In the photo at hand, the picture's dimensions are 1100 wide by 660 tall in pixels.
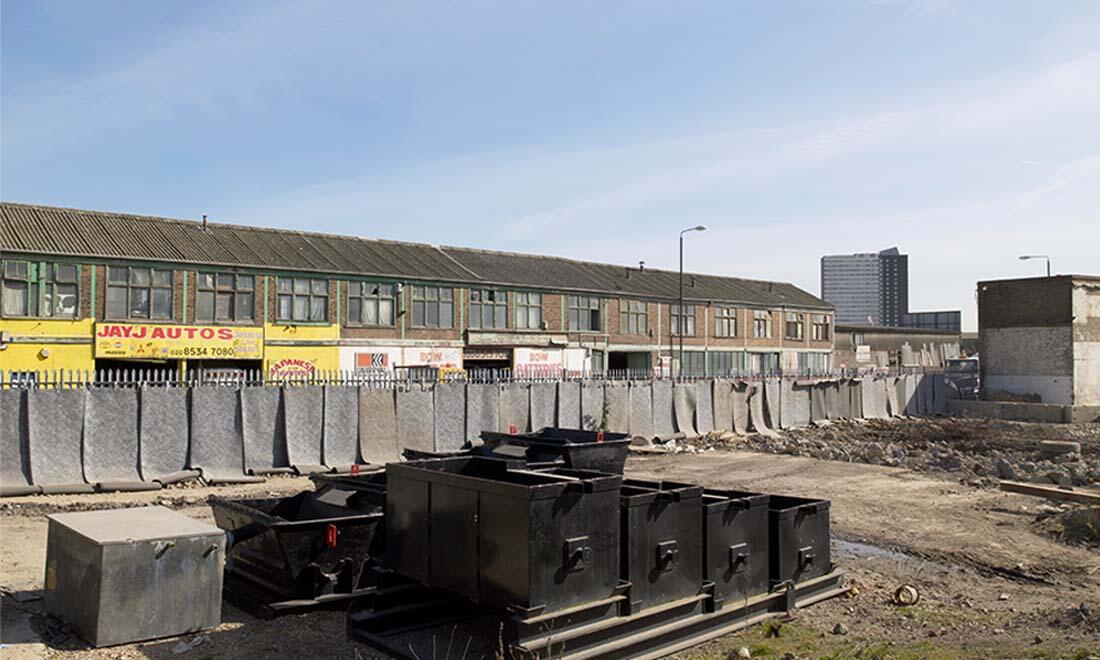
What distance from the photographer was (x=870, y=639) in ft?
31.8

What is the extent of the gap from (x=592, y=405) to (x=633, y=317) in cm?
1958

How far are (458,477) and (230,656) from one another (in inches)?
120

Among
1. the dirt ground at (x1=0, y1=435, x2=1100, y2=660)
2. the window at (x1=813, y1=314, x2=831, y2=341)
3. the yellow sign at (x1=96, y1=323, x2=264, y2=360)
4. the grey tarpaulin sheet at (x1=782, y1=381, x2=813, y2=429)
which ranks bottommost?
the dirt ground at (x1=0, y1=435, x2=1100, y2=660)

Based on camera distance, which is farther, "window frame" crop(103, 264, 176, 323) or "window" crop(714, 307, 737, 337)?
"window" crop(714, 307, 737, 337)

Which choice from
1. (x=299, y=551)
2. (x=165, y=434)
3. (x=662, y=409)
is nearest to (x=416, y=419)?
(x=165, y=434)

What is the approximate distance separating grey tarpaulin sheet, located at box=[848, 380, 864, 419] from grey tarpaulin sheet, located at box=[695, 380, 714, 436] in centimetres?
1057

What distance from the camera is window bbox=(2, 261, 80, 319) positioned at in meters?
28.0

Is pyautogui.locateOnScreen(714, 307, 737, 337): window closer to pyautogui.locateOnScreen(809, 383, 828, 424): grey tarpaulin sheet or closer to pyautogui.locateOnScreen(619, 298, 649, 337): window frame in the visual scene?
pyautogui.locateOnScreen(619, 298, 649, 337): window frame

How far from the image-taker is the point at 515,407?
26750mm

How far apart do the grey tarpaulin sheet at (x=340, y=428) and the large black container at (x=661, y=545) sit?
47.4ft

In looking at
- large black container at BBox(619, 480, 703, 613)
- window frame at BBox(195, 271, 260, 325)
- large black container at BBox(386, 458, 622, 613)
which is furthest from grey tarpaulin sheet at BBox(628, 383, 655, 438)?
large black container at BBox(386, 458, 622, 613)

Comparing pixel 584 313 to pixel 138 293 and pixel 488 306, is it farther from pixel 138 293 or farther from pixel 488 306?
pixel 138 293

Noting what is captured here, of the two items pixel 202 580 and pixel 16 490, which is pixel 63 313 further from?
pixel 202 580

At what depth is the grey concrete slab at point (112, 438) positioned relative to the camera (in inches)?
737
